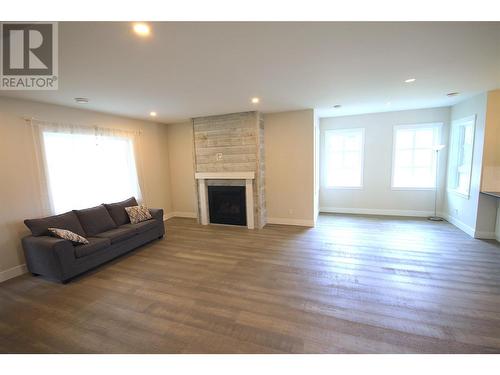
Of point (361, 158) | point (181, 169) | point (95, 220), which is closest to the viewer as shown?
point (95, 220)

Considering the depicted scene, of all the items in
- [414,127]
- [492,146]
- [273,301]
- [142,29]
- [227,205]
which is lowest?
[273,301]

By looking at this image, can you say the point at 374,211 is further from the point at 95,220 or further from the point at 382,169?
the point at 95,220

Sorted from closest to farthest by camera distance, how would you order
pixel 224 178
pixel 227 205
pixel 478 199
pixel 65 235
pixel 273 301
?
pixel 273 301 → pixel 65 235 → pixel 478 199 → pixel 224 178 → pixel 227 205

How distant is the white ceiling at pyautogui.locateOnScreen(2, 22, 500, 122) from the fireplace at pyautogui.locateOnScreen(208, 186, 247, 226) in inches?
85.2

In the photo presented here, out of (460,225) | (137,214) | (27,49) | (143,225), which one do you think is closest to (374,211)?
(460,225)

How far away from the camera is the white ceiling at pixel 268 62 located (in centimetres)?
179

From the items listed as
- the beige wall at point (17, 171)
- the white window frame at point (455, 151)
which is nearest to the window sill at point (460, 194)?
the white window frame at point (455, 151)

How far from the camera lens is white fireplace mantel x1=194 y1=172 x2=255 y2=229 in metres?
A: 5.18

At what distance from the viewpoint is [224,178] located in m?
5.42

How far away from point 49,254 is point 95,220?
1003mm

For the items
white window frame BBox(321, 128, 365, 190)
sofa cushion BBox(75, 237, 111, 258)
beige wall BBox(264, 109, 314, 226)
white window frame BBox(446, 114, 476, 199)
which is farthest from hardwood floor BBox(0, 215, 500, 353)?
white window frame BBox(321, 128, 365, 190)

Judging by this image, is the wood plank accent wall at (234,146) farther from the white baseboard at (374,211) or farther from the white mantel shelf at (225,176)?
the white baseboard at (374,211)

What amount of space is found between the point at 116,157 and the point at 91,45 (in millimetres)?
3394

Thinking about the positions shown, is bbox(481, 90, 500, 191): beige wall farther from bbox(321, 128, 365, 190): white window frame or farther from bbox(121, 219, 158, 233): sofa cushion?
bbox(121, 219, 158, 233): sofa cushion
